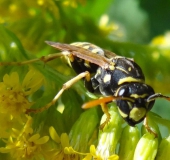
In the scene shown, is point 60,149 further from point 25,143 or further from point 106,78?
point 106,78

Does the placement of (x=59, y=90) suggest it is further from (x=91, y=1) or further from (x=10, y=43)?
(x=91, y=1)

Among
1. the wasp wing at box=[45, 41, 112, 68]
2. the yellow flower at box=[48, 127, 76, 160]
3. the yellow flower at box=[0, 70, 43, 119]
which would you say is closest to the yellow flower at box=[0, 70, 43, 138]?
the yellow flower at box=[0, 70, 43, 119]

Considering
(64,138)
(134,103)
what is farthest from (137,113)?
(64,138)

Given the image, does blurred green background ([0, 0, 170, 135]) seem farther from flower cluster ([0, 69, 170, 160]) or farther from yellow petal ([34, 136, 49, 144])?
yellow petal ([34, 136, 49, 144])

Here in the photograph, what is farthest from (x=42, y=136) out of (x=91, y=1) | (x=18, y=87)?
(x=91, y=1)

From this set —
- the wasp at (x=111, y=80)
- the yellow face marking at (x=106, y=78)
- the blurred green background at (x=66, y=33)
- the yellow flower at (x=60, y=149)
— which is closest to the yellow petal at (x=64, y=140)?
the yellow flower at (x=60, y=149)

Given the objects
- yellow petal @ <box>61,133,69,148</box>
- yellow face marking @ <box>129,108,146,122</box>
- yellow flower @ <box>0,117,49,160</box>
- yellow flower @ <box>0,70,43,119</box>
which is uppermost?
yellow face marking @ <box>129,108,146,122</box>
